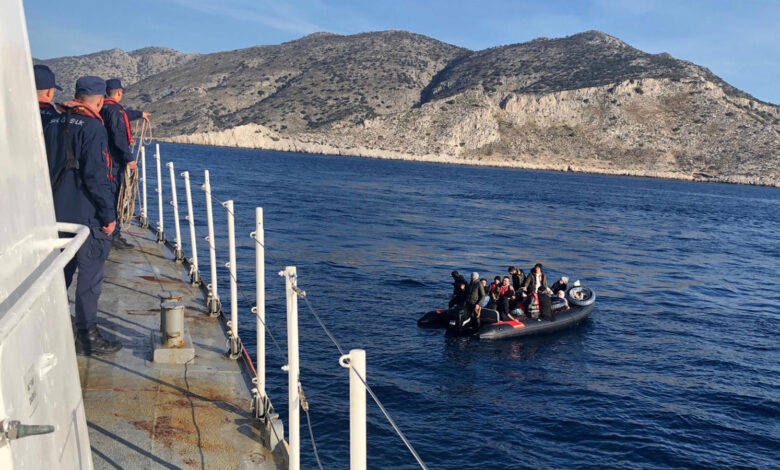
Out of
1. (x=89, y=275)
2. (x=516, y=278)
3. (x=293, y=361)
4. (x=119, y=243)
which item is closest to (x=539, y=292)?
(x=516, y=278)

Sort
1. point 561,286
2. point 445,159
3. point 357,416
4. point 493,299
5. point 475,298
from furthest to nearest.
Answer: point 445,159 → point 561,286 → point 493,299 → point 475,298 → point 357,416

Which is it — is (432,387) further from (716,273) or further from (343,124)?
(343,124)

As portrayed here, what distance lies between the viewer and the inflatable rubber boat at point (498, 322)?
18.4 metres

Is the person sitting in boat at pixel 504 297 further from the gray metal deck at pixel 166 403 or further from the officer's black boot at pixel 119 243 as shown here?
the gray metal deck at pixel 166 403

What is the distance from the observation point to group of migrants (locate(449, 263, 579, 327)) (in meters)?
18.6

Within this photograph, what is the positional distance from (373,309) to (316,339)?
3.91m

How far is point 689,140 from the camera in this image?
432 feet

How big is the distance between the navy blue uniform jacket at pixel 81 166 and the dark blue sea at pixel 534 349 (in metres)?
6.22

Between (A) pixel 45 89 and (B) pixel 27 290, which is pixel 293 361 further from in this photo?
(A) pixel 45 89

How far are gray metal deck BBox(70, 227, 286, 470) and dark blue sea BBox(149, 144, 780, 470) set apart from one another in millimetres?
4186

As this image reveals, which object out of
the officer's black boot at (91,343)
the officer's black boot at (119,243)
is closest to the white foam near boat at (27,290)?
the officer's black boot at (91,343)

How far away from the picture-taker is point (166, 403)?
5.64 meters

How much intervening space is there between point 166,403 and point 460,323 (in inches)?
525

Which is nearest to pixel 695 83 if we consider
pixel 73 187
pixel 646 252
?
pixel 646 252
